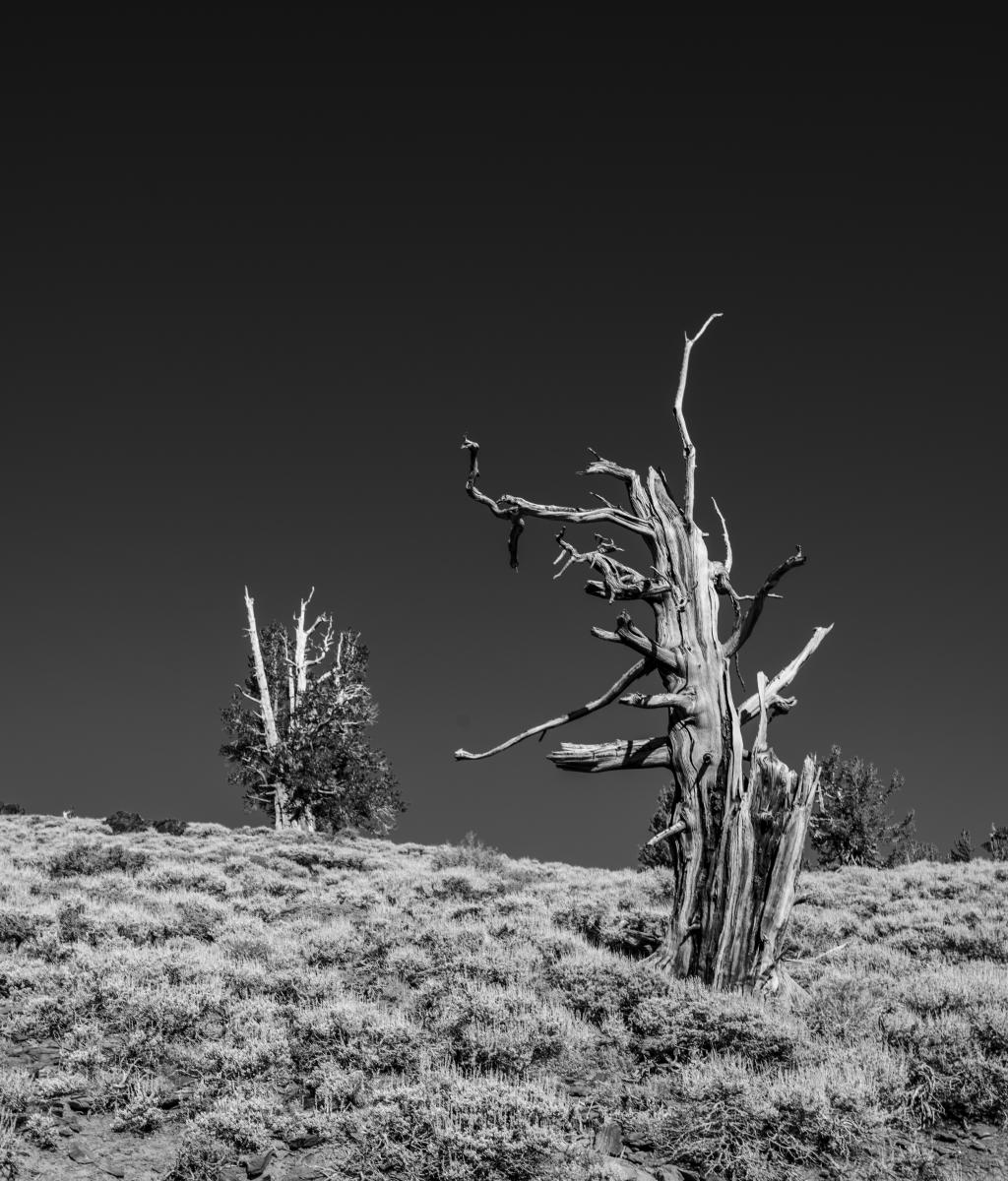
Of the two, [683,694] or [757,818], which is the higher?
[683,694]

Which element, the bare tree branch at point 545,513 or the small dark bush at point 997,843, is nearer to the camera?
the bare tree branch at point 545,513

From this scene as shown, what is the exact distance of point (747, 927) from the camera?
384 inches

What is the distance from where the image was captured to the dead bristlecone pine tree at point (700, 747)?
32.3ft

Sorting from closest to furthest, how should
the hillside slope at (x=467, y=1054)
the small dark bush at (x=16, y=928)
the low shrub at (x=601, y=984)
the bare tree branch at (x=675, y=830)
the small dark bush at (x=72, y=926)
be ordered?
the hillside slope at (x=467, y=1054)
the low shrub at (x=601, y=984)
the bare tree branch at (x=675, y=830)
the small dark bush at (x=16, y=928)
the small dark bush at (x=72, y=926)

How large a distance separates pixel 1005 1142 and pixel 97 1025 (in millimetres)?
7113

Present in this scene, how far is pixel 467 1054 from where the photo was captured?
733cm

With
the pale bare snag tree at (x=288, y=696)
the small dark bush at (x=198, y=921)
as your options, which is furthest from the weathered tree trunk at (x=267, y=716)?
the small dark bush at (x=198, y=921)

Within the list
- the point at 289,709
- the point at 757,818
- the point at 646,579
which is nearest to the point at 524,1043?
the point at 757,818

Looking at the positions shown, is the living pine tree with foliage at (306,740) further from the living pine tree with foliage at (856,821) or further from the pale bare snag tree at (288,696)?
the living pine tree with foliage at (856,821)

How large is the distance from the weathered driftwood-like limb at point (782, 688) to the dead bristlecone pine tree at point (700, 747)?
17 mm

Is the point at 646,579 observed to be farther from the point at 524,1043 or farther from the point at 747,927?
the point at 524,1043

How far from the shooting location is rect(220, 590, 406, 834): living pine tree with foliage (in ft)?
117

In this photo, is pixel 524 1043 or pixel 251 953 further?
pixel 251 953

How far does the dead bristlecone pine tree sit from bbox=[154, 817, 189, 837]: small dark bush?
831 inches
